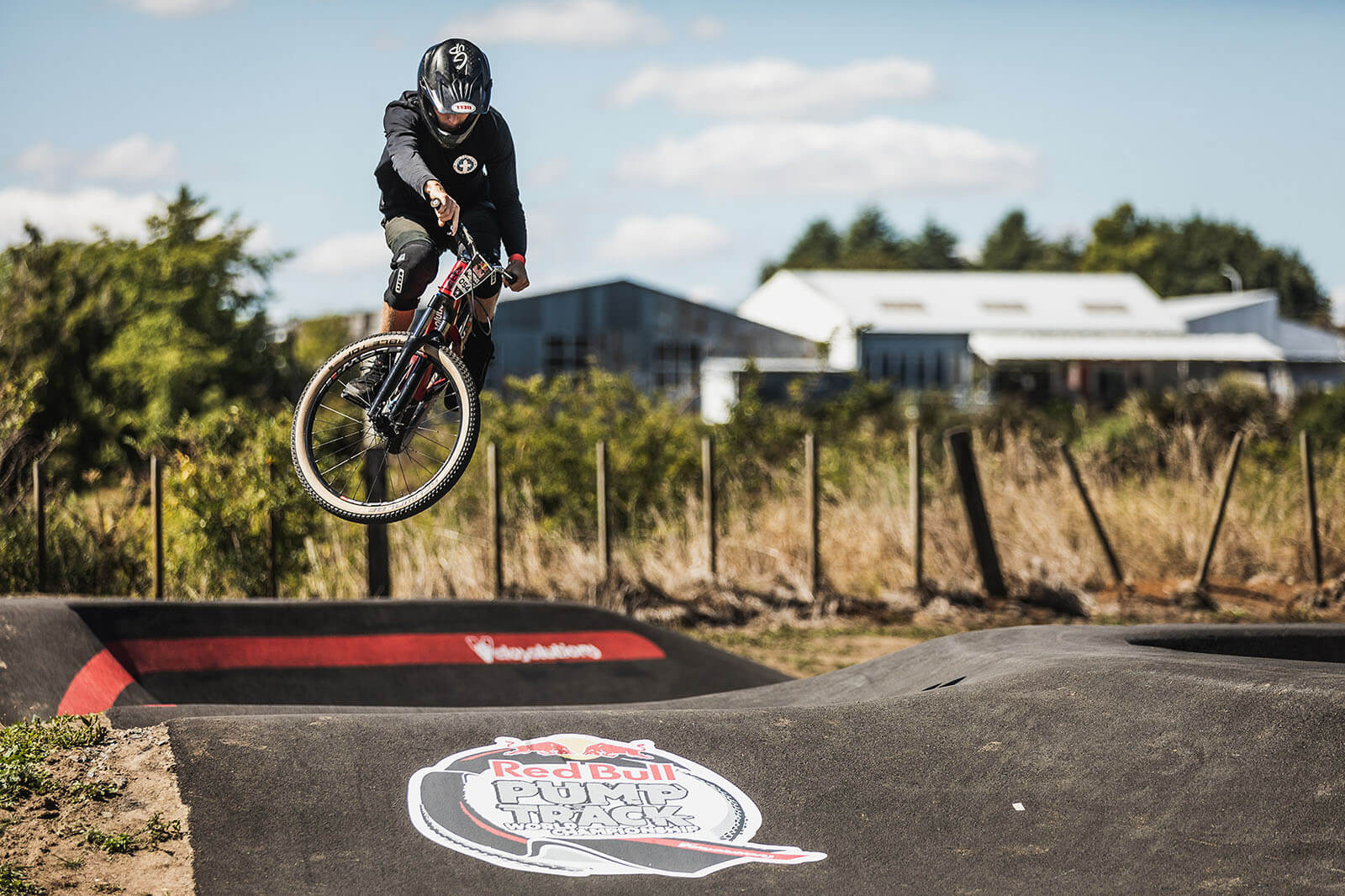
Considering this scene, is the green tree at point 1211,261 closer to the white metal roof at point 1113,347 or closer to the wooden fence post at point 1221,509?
the white metal roof at point 1113,347

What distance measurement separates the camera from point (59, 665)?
24.6 ft

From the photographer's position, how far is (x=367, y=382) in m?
4.48

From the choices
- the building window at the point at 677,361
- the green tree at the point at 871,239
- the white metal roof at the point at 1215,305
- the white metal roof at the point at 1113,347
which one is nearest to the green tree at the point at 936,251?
the green tree at the point at 871,239

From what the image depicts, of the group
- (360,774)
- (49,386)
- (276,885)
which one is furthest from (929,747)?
(49,386)

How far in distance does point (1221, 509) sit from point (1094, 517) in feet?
4.78

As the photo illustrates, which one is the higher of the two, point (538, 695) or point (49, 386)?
point (49, 386)

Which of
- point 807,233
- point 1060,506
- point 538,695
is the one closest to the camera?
point 538,695

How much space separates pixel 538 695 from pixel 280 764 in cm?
452

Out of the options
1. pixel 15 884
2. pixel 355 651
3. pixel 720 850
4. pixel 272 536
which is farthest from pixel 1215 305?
pixel 15 884

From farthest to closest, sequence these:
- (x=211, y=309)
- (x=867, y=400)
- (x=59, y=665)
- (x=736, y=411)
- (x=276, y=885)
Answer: (x=867, y=400), (x=211, y=309), (x=736, y=411), (x=59, y=665), (x=276, y=885)

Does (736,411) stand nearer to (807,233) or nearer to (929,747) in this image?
(929,747)

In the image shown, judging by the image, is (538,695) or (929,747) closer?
(929,747)

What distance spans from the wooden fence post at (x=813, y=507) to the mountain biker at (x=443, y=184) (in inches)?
393

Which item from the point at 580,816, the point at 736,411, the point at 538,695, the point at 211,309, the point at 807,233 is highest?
the point at 807,233
